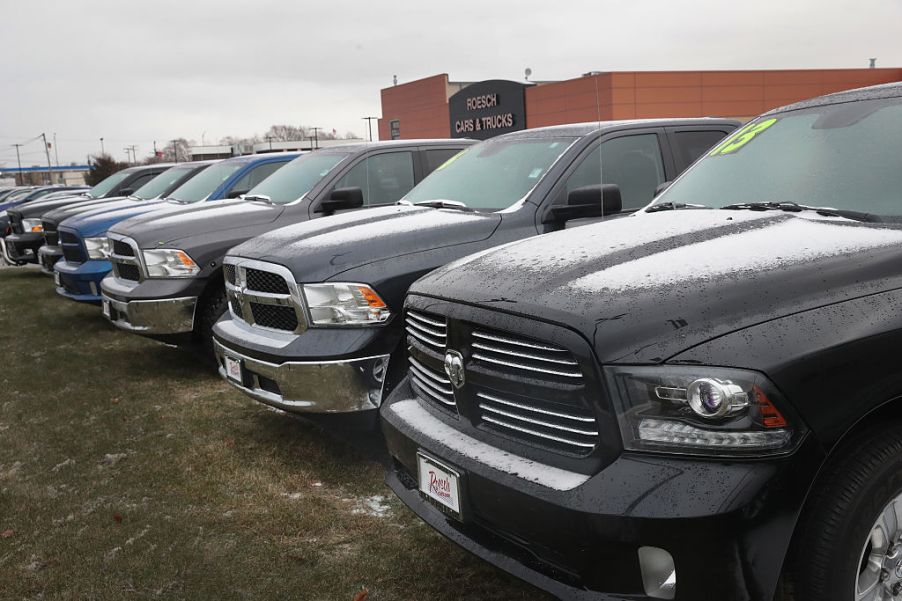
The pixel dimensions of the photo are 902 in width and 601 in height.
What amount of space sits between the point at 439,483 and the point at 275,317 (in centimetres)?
229

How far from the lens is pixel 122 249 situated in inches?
283

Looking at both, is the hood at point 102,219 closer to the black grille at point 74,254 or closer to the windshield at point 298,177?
the black grille at point 74,254

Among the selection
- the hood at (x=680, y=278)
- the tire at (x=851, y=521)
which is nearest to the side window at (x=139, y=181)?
the hood at (x=680, y=278)

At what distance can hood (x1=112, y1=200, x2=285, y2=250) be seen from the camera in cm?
669

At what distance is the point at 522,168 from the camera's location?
5.27 m

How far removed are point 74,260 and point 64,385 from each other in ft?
8.41

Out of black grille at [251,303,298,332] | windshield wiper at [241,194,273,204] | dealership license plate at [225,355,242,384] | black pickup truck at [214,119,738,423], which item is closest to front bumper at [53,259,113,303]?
windshield wiper at [241,194,273,204]

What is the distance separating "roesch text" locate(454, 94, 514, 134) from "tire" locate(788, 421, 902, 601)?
38772 millimetres

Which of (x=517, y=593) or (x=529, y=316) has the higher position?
(x=529, y=316)

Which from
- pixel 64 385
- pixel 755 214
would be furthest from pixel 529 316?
pixel 64 385

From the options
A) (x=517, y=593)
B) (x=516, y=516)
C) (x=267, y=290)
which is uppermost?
(x=267, y=290)

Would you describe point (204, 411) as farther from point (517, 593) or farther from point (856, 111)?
point (856, 111)

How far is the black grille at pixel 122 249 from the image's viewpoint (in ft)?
23.0

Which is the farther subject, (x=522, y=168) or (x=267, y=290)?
(x=522, y=168)
